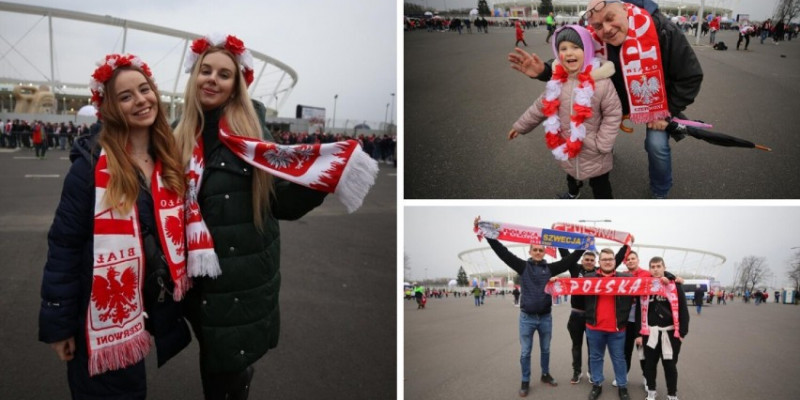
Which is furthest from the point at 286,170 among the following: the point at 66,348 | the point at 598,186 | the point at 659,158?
the point at 659,158

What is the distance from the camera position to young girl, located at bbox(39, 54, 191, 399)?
2053mm

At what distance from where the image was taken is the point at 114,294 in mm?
2133

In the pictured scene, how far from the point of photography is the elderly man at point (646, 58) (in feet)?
10.8

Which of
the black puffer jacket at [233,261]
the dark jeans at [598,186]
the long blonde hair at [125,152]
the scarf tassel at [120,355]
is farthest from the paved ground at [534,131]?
the scarf tassel at [120,355]

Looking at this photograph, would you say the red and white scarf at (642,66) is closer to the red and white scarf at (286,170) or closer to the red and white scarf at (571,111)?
the red and white scarf at (571,111)

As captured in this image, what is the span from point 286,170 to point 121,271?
808mm

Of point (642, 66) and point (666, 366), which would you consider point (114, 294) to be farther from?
point (666, 366)

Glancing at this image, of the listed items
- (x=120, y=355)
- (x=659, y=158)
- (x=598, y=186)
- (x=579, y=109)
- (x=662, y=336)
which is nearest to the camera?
(x=120, y=355)

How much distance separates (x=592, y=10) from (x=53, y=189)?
476 inches

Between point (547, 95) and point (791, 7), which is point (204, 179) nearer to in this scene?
point (547, 95)

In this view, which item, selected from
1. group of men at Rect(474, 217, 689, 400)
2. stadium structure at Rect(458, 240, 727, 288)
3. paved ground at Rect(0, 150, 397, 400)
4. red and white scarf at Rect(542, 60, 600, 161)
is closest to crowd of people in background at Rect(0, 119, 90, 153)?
paved ground at Rect(0, 150, 397, 400)

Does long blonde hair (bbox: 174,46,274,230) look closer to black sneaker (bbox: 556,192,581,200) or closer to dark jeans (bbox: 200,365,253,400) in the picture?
dark jeans (bbox: 200,365,253,400)

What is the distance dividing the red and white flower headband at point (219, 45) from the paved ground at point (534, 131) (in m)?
2.04

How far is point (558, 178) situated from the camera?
170 inches
